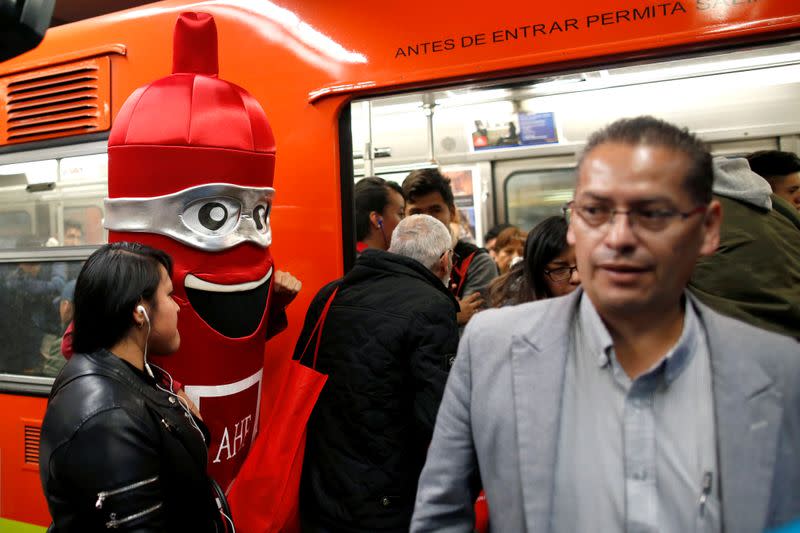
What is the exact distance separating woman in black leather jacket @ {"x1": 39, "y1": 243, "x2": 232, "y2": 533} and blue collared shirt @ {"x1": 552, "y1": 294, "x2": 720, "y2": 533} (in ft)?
3.23

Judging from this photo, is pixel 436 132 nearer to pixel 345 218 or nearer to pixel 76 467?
pixel 345 218

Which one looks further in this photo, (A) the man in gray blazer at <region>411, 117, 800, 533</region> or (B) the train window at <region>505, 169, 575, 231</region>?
(B) the train window at <region>505, 169, 575, 231</region>

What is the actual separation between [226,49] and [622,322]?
2280 millimetres

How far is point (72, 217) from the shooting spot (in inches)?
129

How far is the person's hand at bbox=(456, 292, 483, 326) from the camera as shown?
322cm

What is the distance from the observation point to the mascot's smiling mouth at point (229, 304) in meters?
2.34

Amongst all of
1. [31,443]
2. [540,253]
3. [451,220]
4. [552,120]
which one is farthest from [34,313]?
[552,120]

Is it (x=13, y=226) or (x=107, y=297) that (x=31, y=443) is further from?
(x=107, y=297)

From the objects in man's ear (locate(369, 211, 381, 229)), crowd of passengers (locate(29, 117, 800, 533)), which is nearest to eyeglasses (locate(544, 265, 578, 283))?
man's ear (locate(369, 211, 381, 229))

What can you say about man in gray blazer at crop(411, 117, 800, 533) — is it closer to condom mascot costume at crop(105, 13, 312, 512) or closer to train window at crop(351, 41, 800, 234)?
condom mascot costume at crop(105, 13, 312, 512)

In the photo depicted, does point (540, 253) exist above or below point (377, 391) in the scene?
above

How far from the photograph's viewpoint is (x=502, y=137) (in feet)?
16.3

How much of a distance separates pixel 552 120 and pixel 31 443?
3.54 meters

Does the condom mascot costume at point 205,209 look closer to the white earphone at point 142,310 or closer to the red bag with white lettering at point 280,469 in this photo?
the red bag with white lettering at point 280,469
